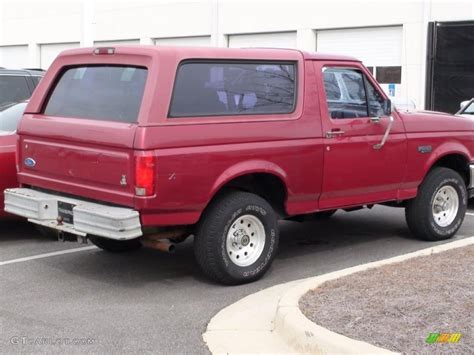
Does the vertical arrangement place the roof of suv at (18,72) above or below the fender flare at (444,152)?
above

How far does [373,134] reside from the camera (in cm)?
689

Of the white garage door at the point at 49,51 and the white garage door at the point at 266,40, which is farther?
the white garage door at the point at 49,51

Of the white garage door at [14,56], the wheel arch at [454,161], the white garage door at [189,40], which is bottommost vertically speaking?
the wheel arch at [454,161]

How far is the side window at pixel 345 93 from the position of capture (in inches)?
263

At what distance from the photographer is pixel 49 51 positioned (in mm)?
31969

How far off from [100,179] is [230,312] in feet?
4.99

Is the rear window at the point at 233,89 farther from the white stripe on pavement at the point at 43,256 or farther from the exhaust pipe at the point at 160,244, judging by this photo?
the white stripe on pavement at the point at 43,256

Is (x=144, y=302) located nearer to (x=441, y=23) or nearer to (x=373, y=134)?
(x=373, y=134)

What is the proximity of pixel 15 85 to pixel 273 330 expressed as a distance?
620cm

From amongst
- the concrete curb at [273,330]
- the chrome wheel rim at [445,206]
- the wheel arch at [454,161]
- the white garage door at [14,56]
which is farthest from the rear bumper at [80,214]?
the white garage door at [14,56]

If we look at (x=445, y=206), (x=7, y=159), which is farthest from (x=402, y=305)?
(x=7, y=159)

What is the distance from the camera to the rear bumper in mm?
5359

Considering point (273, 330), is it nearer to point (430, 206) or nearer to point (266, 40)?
point (430, 206)

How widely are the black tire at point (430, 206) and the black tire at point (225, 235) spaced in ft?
7.16
